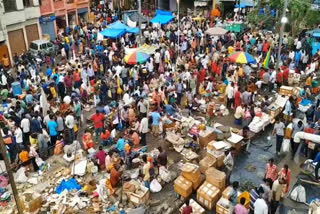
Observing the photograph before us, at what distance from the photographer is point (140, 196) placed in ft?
28.8

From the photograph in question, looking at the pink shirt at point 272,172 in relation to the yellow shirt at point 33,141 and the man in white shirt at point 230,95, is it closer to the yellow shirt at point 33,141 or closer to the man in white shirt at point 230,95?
the man in white shirt at point 230,95

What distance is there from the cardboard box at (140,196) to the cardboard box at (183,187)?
0.82m

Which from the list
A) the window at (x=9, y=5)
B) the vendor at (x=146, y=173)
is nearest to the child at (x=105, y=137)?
the vendor at (x=146, y=173)

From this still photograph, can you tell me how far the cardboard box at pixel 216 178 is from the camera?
29.3 ft

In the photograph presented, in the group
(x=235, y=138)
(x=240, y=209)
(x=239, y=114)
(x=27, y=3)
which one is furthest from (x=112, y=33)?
(x=240, y=209)

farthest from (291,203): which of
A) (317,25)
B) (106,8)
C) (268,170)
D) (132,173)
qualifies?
(106,8)

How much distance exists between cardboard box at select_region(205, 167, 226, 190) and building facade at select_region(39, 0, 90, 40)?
792 inches

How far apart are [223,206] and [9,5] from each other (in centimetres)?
1947

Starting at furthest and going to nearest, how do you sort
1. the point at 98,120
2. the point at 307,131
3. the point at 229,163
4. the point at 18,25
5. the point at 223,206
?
the point at 18,25
the point at 98,120
the point at 307,131
the point at 229,163
the point at 223,206

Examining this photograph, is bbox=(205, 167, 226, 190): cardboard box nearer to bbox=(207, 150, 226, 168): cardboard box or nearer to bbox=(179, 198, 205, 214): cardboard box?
bbox=(179, 198, 205, 214): cardboard box

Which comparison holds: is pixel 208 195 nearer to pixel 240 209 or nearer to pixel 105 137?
pixel 240 209

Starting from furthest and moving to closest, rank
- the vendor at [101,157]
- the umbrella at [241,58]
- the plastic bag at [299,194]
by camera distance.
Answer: the umbrella at [241,58] → the vendor at [101,157] → the plastic bag at [299,194]

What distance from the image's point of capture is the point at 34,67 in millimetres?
17297

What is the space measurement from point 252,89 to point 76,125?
767 centimetres
